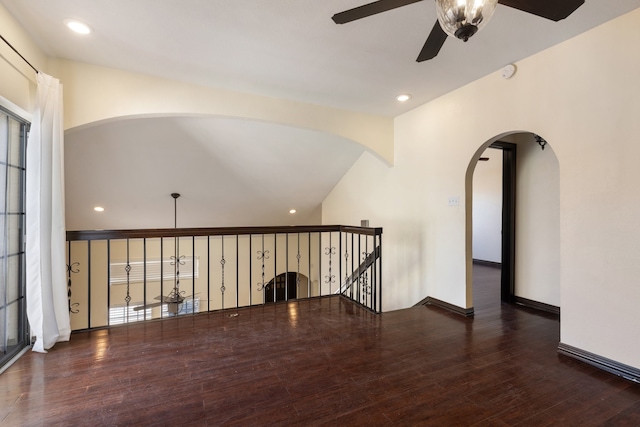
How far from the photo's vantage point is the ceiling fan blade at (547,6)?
56.4 inches

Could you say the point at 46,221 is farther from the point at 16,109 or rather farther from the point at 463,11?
the point at 463,11

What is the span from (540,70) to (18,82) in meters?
4.33

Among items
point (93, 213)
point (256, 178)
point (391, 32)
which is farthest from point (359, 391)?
point (93, 213)

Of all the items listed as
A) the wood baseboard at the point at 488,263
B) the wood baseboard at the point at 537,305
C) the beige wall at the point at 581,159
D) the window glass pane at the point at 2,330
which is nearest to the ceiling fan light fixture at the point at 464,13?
the beige wall at the point at 581,159

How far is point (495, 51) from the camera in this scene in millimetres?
2650

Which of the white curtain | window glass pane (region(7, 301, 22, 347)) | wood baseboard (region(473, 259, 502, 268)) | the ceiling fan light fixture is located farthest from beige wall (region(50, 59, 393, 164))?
wood baseboard (region(473, 259, 502, 268))

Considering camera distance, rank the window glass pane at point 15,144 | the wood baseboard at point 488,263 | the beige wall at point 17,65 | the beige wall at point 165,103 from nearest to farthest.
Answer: the beige wall at point 17,65, the window glass pane at point 15,144, the beige wall at point 165,103, the wood baseboard at point 488,263

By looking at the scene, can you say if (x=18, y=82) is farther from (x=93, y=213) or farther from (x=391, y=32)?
(x=93, y=213)

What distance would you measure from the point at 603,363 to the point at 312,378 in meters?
2.23

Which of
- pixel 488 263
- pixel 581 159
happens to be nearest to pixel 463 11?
pixel 581 159

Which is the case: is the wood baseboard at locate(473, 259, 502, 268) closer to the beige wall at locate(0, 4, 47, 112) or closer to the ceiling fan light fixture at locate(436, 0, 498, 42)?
the ceiling fan light fixture at locate(436, 0, 498, 42)

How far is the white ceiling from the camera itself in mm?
2090

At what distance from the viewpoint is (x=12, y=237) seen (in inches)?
92.2

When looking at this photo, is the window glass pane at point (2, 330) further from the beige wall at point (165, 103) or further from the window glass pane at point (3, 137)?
the beige wall at point (165, 103)
